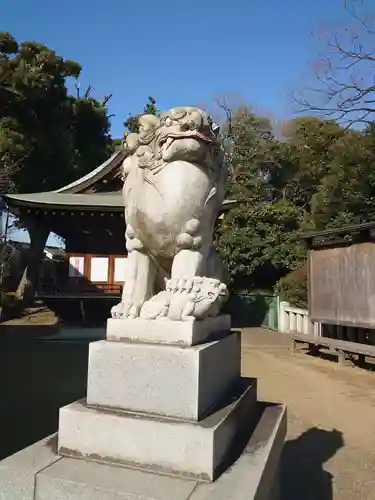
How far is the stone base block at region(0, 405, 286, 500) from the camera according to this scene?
5.01 ft

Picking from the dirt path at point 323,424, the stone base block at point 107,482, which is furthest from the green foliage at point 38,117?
the stone base block at point 107,482

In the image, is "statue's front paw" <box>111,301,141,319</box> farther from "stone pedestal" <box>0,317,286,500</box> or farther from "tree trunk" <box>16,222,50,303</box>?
"tree trunk" <box>16,222,50,303</box>

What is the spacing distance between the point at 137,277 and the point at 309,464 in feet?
7.82

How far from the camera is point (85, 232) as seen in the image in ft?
45.7

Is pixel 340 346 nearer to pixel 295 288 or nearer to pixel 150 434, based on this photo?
pixel 295 288

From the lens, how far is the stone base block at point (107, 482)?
1.53 m

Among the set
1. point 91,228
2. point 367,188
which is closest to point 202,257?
point 367,188

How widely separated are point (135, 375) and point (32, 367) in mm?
5818

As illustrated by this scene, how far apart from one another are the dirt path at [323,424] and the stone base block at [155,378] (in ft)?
5.54

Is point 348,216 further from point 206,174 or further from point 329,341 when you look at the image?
point 206,174

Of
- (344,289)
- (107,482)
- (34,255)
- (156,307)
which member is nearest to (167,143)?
(156,307)

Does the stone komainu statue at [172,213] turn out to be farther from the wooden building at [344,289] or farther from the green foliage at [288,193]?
the green foliage at [288,193]

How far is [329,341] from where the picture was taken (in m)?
8.14

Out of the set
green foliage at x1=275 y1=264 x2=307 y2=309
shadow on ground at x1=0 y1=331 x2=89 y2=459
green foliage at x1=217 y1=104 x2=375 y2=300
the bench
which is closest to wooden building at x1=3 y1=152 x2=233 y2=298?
green foliage at x1=217 y1=104 x2=375 y2=300
